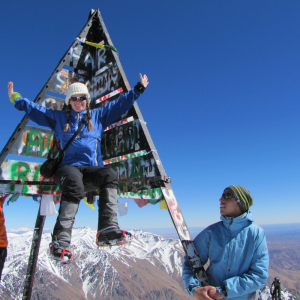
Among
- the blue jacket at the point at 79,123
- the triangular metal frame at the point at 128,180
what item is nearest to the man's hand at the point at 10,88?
the blue jacket at the point at 79,123

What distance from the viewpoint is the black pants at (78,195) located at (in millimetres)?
3508

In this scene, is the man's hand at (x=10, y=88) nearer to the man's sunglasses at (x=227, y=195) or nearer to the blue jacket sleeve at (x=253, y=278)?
→ the man's sunglasses at (x=227, y=195)

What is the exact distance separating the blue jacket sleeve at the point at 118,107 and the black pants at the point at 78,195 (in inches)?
53.8

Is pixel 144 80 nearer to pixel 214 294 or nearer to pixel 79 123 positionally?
pixel 79 123

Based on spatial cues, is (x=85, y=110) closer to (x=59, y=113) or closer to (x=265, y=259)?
(x=59, y=113)

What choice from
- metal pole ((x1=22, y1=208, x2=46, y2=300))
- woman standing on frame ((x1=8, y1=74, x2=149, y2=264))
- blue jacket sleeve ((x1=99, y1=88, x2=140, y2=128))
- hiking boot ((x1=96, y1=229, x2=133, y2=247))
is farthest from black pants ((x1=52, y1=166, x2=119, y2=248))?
metal pole ((x1=22, y1=208, x2=46, y2=300))

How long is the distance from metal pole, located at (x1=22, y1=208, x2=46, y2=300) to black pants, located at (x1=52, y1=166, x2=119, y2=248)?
428 cm

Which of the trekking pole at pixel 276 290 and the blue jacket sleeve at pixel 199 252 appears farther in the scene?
the blue jacket sleeve at pixel 199 252

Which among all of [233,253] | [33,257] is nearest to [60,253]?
[233,253]

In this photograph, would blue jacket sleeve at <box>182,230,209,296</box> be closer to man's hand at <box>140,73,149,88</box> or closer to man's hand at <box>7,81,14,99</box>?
man's hand at <box>140,73,149,88</box>

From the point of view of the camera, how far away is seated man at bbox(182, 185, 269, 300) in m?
2.91

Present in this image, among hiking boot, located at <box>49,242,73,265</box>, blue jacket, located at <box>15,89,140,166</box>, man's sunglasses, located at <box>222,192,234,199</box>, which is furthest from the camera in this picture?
blue jacket, located at <box>15,89,140,166</box>

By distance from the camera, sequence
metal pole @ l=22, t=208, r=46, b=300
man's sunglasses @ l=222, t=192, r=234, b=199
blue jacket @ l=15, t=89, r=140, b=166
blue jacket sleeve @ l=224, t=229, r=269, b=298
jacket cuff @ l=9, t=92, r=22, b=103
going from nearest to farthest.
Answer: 1. blue jacket sleeve @ l=224, t=229, r=269, b=298
2. man's sunglasses @ l=222, t=192, r=234, b=199
3. blue jacket @ l=15, t=89, r=140, b=166
4. jacket cuff @ l=9, t=92, r=22, b=103
5. metal pole @ l=22, t=208, r=46, b=300

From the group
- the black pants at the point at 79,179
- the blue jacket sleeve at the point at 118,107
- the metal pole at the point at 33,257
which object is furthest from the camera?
the metal pole at the point at 33,257
